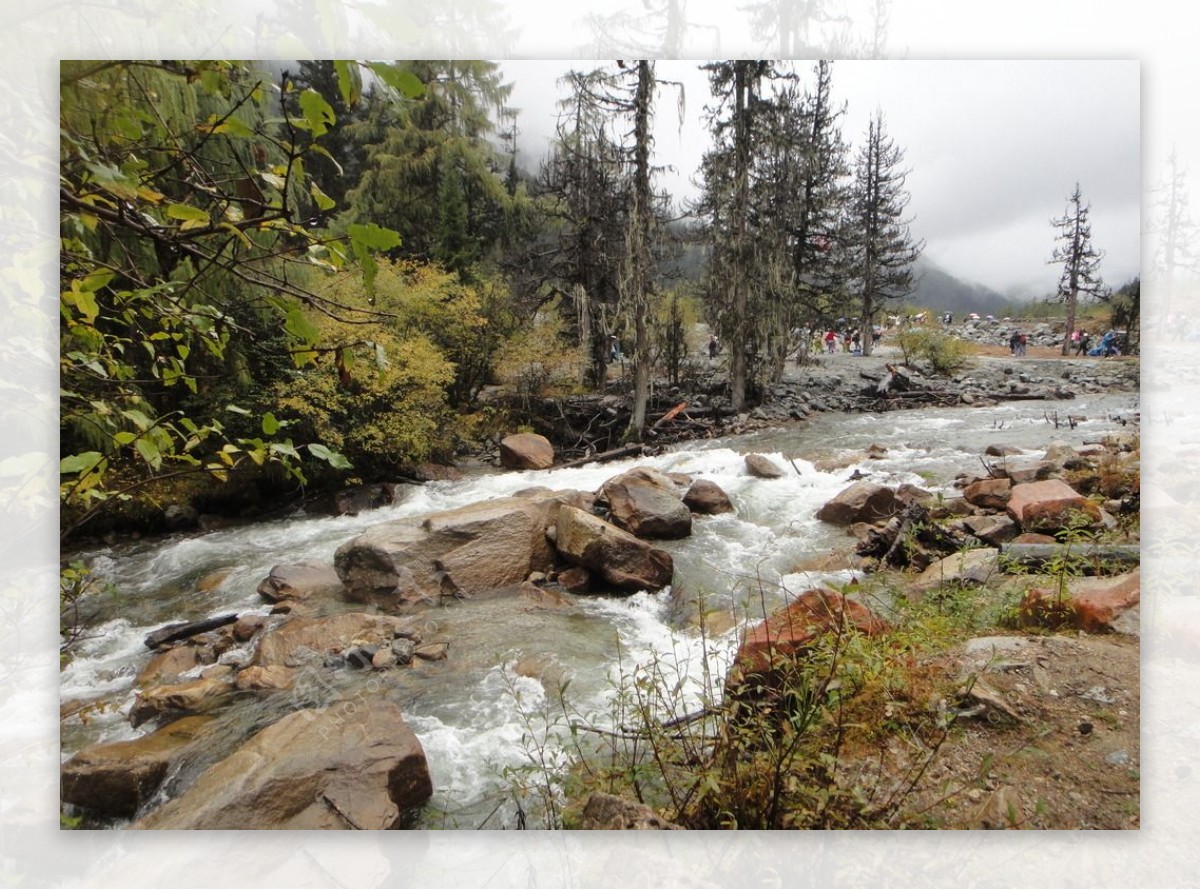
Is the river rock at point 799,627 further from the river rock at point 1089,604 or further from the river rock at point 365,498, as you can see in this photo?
the river rock at point 365,498

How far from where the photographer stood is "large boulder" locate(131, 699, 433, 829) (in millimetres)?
2188

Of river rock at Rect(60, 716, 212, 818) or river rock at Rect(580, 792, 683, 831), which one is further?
river rock at Rect(60, 716, 212, 818)

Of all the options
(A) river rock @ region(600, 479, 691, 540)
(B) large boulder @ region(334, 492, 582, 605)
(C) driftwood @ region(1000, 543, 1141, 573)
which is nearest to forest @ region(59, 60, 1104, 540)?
(A) river rock @ region(600, 479, 691, 540)

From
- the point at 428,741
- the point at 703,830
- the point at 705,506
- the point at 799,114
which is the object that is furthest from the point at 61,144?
the point at 705,506

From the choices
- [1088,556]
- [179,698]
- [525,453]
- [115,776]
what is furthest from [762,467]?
[115,776]

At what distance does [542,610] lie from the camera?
3.37m

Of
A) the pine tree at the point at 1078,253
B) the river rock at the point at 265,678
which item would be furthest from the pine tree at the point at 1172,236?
the river rock at the point at 265,678

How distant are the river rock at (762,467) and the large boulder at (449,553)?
4.26 ft

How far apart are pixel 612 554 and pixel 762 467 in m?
1.28

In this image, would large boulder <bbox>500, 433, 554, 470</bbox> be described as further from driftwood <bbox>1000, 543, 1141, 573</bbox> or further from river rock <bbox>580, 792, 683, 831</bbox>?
driftwood <bbox>1000, 543, 1141, 573</bbox>

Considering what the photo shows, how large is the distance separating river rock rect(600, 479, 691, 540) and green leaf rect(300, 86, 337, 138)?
120 inches

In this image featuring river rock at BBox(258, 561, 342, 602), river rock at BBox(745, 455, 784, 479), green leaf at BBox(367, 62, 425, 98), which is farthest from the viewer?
river rock at BBox(745, 455, 784, 479)

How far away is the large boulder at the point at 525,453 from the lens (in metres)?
4.16

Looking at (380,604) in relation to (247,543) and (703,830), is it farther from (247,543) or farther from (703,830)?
(703,830)
